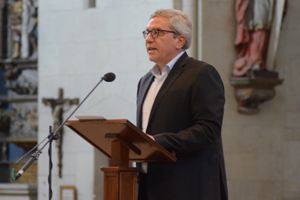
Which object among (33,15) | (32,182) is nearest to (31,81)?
(33,15)

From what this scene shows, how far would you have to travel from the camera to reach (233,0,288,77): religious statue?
5.50 m

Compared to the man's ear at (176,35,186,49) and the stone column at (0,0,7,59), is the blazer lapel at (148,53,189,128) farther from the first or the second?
the stone column at (0,0,7,59)

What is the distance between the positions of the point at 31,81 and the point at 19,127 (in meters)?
0.75

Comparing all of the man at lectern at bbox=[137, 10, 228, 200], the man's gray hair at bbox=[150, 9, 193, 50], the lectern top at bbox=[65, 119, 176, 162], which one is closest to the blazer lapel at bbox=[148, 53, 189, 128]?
the man at lectern at bbox=[137, 10, 228, 200]

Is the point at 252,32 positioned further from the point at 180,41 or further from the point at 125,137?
the point at 125,137

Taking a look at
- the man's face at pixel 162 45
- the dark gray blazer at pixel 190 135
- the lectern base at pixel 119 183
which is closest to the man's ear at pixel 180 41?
the man's face at pixel 162 45

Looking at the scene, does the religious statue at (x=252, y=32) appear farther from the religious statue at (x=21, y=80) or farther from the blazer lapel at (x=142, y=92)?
the religious statue at (x=21, y=80)

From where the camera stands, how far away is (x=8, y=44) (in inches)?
A: 317

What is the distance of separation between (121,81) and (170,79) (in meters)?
3.55

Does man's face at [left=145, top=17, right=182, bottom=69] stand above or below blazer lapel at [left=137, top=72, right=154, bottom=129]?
above

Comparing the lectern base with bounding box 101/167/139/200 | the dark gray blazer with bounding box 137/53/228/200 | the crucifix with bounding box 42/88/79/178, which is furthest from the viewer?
the crucifix with bounding box 42/88/79/178

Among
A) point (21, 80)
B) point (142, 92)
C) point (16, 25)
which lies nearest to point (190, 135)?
point (142, 92)

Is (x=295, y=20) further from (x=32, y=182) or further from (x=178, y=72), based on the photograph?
(x=32, y=182)

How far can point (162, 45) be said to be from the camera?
2.84 m
